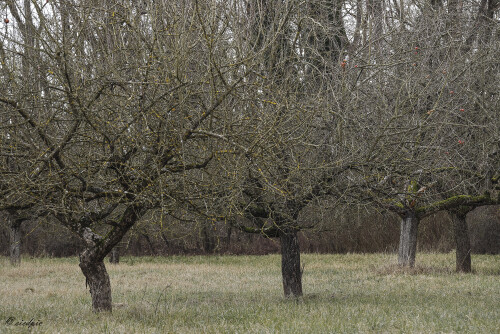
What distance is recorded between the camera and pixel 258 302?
9.95 meters

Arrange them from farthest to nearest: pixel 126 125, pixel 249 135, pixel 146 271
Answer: pixel 146 271, pixel 249 135, pixel 126 125

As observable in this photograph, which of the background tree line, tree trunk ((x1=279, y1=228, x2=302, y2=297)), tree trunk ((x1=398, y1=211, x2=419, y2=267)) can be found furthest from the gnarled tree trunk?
tree trunk ((x1=398, y1=211, x2=419, y2=267))

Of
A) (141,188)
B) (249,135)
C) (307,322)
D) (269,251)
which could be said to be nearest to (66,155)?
(141,188)

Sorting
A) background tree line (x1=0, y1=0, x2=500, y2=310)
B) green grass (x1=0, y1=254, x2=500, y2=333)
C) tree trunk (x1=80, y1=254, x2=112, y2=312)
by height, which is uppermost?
background tree line (x1=0, y1=0, x2=500, y2=310)

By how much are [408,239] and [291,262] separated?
287 inches

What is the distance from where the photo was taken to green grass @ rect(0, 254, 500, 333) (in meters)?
6.78

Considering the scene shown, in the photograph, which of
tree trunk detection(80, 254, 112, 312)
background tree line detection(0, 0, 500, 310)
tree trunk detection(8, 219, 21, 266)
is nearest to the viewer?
background tree line detection(0, 0, 500, 310)

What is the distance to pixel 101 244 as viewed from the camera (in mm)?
7613

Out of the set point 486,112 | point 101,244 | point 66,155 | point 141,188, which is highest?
point 486,112

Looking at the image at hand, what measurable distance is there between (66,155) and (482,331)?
225 inches

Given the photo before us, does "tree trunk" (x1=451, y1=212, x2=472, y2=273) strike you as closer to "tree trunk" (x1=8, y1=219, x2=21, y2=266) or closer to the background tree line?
the background tree line

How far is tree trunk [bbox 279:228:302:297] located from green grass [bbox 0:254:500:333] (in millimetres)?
310

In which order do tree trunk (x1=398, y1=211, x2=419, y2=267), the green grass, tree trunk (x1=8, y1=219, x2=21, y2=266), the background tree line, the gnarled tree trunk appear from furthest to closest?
tree trunk (x1=8, y1=219, x2=21, y2=266) → the gnarled tree trunk → tree trunk (x1=398, y1=211, x2=419, y2=267) → the green grass → the background tree line

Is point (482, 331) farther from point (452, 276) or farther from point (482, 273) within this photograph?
point (482, 273)
